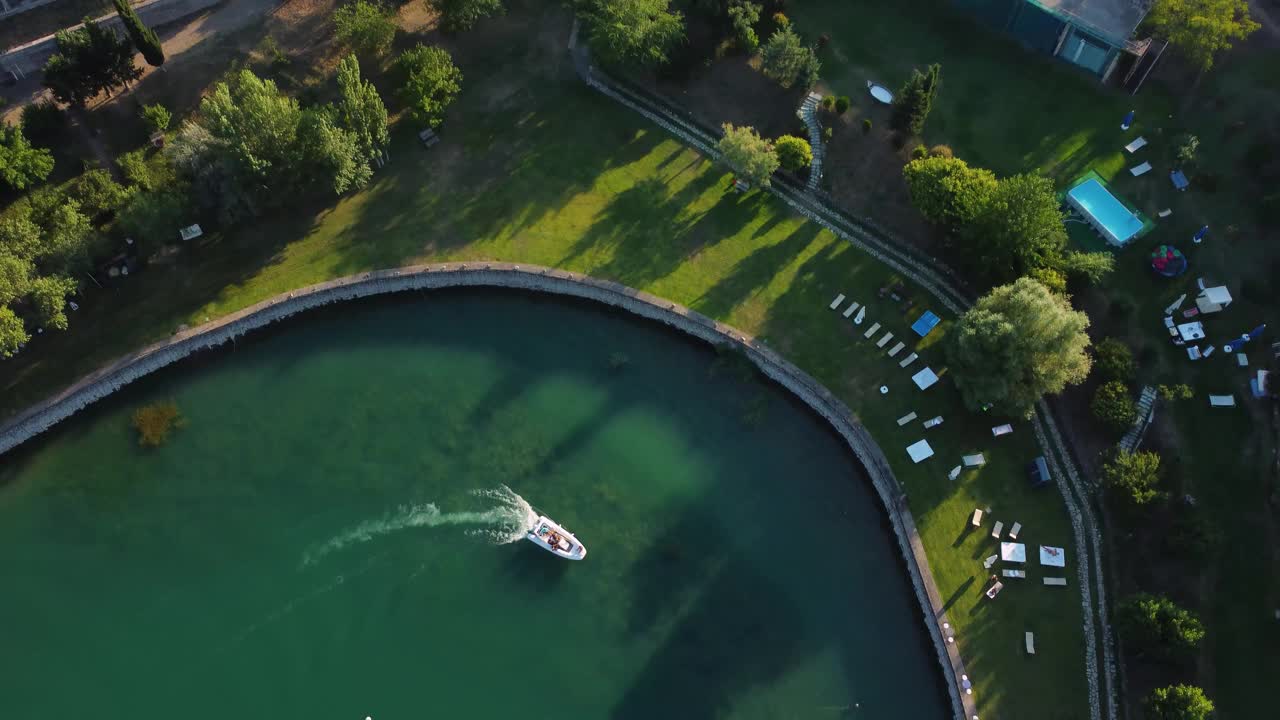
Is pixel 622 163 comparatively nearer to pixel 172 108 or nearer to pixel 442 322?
pixel 442 322

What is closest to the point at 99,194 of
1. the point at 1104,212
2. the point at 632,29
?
the point at 632,29

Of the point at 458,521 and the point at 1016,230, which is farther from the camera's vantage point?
the point at 458,521

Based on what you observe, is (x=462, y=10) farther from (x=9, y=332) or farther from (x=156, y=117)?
(x=9, y=332)

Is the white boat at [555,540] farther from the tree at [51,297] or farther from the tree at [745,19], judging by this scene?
the tree at [745,19]

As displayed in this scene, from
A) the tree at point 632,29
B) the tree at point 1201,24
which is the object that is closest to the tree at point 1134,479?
the tree at point 1201,24

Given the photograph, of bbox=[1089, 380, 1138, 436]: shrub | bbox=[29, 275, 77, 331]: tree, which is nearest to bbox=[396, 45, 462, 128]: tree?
bbox=[29, 275, 77, 331]: tree

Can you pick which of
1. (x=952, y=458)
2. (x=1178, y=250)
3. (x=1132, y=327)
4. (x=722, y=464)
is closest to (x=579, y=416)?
(x=722, y=464)

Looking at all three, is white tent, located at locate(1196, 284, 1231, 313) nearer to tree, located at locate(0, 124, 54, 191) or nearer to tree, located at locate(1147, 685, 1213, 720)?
tree, located at locate(1147, 685, 1213, 720)
